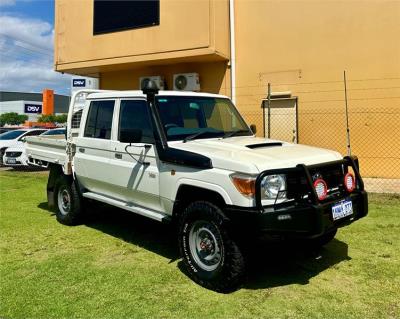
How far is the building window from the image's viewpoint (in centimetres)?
1273

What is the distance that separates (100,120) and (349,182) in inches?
136

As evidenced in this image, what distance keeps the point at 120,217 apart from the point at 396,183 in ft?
22.0

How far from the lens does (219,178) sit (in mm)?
3918

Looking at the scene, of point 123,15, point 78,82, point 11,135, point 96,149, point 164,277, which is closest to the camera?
point 164,277

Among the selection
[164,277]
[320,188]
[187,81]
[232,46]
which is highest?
[232,46]

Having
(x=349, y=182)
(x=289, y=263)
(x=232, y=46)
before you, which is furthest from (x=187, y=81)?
(x=349, y=182)

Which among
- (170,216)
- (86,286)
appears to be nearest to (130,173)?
(170,216)

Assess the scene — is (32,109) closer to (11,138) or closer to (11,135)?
(11,135)

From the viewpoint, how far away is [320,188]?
13.2 ft

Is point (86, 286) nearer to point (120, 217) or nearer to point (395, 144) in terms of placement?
point (120, 217)

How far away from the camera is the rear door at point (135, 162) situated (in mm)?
4793

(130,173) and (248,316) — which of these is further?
(130,173)

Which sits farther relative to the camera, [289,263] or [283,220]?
[289,263]

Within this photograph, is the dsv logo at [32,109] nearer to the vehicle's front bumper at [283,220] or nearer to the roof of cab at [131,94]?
the roof of cab at [131,94]
